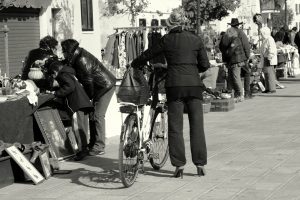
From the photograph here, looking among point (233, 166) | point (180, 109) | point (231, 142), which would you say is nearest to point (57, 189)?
point (180, 109)

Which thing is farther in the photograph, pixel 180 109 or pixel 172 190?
pixel 180 109

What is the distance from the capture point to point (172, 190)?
8680mm

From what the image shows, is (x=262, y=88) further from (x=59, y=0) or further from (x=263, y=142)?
(x=263, y=142)

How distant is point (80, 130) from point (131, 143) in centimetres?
236

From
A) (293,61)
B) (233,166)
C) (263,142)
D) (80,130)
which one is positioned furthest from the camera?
(293,61)

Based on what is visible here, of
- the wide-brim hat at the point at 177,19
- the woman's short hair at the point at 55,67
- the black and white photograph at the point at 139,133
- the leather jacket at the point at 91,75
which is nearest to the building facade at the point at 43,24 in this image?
the black and white photograph at the point at 139,133

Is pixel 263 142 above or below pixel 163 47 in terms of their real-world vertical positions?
below

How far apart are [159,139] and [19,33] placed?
1068 centimetres

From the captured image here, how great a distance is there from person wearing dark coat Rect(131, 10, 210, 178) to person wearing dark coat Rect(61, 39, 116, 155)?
2.19 m

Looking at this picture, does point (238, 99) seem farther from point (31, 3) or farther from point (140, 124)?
point (140, 124)

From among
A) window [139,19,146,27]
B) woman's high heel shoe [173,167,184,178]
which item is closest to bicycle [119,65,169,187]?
woman's high heel shoe [173,167,184,178]

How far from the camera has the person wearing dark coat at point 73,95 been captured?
10.9 metres

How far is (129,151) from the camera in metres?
8.95

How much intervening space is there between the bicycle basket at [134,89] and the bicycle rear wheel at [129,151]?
0.27 metres
